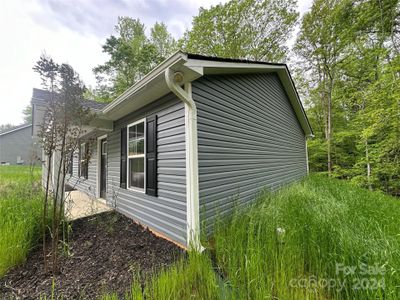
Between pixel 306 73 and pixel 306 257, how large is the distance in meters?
12.3

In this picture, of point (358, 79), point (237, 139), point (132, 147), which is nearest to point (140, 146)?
point (132, 147)

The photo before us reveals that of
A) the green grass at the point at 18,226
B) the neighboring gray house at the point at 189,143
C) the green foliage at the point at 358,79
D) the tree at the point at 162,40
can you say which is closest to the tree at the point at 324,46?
the green foliage at the point at 358,79

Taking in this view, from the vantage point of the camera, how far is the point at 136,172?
4.28m

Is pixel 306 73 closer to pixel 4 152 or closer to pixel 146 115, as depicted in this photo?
pixel 146 115

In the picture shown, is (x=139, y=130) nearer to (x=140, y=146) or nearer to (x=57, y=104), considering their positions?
(x=140, y=146)

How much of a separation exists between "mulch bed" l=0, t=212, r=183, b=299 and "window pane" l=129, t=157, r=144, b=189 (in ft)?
3.31

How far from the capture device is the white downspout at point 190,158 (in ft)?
8.87

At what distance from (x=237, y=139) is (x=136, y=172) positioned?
2527mm

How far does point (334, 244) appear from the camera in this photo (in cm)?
199

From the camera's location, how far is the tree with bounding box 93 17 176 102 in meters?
13.0

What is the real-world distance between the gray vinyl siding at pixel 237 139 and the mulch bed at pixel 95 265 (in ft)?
3.39

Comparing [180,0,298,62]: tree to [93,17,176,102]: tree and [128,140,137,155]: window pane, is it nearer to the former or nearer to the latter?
[93,17,176,102]: tree

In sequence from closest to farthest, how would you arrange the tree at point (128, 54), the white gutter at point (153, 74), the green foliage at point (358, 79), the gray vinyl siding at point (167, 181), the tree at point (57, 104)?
the tree at point (57, 104) < the white gutter at point (153, 74) < the gray vinyl siding at point (167, 181) < the green foliage at point (358, 79) < the tree at point (128, 54)

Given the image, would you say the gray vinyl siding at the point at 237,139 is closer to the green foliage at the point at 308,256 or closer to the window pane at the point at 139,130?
the green foliage at the point at 308,256
